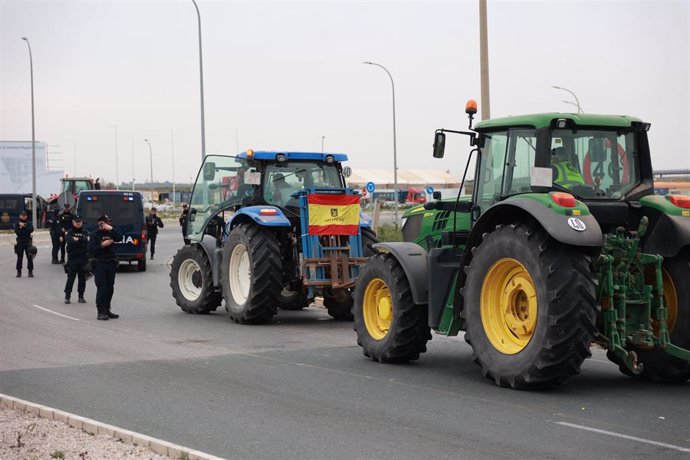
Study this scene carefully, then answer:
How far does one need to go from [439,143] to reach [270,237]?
5.76 metres

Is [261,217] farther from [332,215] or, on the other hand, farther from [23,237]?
[23,237]

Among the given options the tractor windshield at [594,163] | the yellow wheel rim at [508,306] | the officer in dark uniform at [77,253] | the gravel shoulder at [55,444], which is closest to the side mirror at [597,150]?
the tractor windshield at [594,163]

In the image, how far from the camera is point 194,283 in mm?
18719

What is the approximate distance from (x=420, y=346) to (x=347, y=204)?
16.1 ft

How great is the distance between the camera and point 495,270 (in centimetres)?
1033

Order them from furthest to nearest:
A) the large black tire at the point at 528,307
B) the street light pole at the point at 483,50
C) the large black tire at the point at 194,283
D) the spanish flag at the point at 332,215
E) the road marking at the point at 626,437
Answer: the street light pole at the point at 483,50 → the large black tire at the point at 194,283 → the spanish flag at the point at 332,215 → the large black tire at the point at 528,307 → the road marking at the point at 626,437

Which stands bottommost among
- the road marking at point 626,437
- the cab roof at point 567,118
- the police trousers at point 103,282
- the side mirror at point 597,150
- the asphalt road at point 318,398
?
the asphalt road at point 318,398

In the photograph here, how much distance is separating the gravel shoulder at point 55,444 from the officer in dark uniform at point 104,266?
355 inches

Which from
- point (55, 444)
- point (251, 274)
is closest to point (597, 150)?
point (55, 444)

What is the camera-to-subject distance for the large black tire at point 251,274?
52.8 feet

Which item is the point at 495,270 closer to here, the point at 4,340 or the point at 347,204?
the point at 347,204

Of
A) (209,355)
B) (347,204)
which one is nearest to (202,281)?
(347,204)

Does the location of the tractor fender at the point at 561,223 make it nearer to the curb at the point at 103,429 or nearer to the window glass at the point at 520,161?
the window glass at the point at 520,161

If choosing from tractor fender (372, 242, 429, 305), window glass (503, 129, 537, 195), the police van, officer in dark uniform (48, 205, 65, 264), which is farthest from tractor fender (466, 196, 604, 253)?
officer in dark uniform (48, 205, 65, 264)
